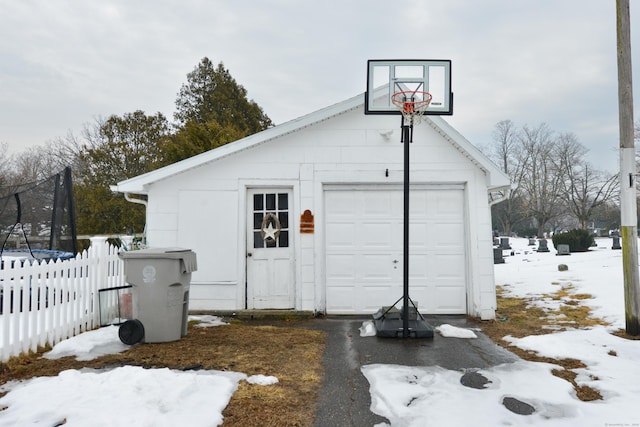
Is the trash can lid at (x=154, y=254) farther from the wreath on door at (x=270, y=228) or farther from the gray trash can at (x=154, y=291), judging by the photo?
the wreath on door at (x=270, y=228)

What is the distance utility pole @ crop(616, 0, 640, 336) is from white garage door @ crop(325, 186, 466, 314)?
2323 mm

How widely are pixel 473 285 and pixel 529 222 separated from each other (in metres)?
48.5

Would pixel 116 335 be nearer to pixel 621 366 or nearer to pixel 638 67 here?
pixel 621 366

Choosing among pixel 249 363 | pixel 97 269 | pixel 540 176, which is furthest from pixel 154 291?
pixel 540 176

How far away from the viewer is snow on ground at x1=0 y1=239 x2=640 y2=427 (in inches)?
107

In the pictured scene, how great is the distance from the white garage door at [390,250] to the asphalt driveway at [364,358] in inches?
30.4

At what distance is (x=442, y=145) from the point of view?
6.77 meters

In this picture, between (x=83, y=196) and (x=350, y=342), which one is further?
(x=83, y=196)

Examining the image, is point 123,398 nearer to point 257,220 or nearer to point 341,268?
point 257,220

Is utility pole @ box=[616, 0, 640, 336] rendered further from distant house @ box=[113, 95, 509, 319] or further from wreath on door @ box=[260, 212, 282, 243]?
wreath on door @ box=[260, 212, 282, 243]

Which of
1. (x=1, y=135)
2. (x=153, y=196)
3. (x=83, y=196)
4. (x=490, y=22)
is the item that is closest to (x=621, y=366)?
(x=153, y=196)

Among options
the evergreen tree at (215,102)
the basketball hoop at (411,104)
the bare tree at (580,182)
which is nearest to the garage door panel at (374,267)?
the basketball hoop at (411,104)

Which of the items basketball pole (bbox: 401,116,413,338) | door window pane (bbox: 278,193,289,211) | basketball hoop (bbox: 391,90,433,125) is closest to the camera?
basketball pole (bbox: 401,116,413,338)

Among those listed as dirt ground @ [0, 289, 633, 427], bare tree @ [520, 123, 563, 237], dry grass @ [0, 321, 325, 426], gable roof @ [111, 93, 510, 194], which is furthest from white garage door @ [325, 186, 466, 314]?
bare tree @ [520, 123, 563, 237]
